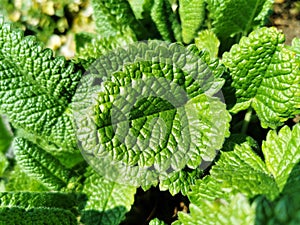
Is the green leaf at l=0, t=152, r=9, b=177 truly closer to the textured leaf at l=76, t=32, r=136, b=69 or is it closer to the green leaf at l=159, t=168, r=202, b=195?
the textured leaf at l=76, t=32, r=136, b=69

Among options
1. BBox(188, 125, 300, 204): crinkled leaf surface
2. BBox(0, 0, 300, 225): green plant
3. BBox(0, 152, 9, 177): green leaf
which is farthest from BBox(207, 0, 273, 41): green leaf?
BBox(0, 152, 9, 177): green leaf

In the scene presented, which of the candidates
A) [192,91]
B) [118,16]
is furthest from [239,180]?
[118,16]

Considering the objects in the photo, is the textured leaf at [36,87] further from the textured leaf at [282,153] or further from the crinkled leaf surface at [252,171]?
the textured leaf at [282,153]

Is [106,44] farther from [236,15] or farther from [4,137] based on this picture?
[4,137]

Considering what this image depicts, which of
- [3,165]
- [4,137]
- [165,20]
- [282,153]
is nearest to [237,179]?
[282,153]

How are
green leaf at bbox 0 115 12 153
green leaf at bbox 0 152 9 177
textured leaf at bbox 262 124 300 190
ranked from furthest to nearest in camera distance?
1. green leaf at bbox 0 115 12 153
2. green leaf at bbox 0 152 9 177
3. textured leaf at bbox 262 124 300 190

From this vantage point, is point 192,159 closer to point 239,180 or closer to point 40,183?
point 239,180
